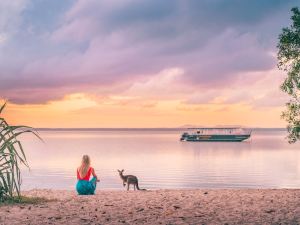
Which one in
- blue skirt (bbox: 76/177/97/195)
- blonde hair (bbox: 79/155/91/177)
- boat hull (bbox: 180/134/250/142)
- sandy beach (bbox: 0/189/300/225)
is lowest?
sandy beach (bbox: 0/189/300/225)

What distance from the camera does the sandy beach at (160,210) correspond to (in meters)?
13.7

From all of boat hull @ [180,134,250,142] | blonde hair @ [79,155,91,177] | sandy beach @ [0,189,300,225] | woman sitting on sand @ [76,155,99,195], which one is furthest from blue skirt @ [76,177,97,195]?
boat hull @ [180,134,250,142]

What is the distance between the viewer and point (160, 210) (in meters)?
15.1

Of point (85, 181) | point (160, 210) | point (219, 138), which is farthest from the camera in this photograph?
point (219, 138)

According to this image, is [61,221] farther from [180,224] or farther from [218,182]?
[218,182]

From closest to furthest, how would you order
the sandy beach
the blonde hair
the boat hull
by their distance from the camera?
the sandy beach, the blonde hair, the boat hull

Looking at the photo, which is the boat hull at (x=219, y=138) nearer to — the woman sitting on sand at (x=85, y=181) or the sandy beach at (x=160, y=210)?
the woman sitting on sand at (x=85, y=181)

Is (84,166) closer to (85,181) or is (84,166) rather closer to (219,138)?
(85,181)

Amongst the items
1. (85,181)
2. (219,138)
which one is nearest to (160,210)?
(85,181)

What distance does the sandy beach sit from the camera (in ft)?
45.0

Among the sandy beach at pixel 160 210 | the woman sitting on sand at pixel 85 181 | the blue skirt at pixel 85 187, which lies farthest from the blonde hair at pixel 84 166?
the sandy beach at pixel 160 210

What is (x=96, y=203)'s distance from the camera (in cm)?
1648

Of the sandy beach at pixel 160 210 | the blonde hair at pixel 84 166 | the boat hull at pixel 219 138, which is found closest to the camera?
the sandy beach at pixel 160 210

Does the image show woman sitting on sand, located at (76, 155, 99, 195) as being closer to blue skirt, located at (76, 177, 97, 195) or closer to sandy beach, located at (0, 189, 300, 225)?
blue skirt, located at (76, 177, 97, 195)
